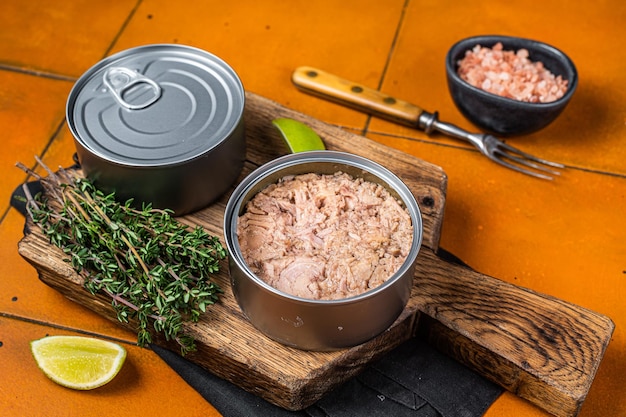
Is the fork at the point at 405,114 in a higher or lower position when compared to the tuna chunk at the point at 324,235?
higher

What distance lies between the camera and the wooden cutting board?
2047mm

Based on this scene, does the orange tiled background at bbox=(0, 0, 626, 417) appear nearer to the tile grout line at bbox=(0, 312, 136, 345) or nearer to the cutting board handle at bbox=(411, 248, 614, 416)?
the tile grout line at bbox=(0, 312, 136, 345)

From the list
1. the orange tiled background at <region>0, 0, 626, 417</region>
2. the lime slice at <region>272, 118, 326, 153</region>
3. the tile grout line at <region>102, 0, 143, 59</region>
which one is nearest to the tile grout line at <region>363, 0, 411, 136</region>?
the orange tiled background at <region>0, 0, 626, 417</region>

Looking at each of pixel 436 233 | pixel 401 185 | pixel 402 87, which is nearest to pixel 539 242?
pixel 436 233

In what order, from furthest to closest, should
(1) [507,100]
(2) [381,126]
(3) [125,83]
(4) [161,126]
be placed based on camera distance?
(2) [381,126] < (1) [507,100] < (3) [125,83] < (4) [161,126]

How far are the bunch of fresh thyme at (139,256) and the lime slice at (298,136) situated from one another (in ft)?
1.45

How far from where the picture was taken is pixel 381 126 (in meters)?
3.00

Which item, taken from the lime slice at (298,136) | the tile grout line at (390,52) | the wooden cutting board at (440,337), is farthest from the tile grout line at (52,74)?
the tile grout line at (390,52)

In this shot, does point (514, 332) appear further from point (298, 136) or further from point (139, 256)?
point (139, 256)

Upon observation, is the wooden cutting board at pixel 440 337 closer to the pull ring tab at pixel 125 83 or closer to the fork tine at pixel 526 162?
the pull ring tab at pixel 125 83

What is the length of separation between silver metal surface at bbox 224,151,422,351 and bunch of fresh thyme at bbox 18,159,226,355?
0.37ft

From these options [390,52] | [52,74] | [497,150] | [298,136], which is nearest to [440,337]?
[298,136]

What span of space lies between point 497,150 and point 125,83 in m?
1.36

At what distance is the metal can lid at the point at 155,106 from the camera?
89.0 inches
